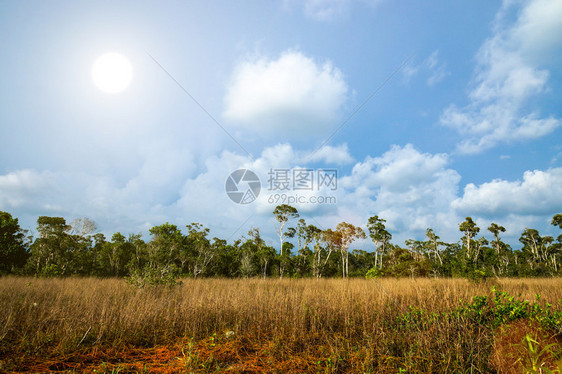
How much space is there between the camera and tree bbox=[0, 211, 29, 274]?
22.2 meters

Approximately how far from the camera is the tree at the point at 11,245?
22219mm

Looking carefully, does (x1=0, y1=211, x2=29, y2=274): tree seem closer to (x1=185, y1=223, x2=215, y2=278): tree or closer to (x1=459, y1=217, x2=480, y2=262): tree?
(x1=185, y1=223, x2=215, y2=278): tree

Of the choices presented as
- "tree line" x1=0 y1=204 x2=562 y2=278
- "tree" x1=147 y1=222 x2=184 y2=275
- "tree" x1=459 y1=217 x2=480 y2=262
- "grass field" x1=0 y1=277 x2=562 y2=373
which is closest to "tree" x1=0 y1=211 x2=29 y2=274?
"tree line" x1=0 y1=204 x2=562 y2=278

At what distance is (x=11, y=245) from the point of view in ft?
75.3

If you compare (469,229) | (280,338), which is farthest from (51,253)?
(469,229)

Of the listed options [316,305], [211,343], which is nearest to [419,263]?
[316,305]

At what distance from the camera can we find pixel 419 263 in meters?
18.5

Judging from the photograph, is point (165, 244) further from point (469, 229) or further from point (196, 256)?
point (469, 229)

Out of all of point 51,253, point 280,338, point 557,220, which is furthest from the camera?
point 557,220

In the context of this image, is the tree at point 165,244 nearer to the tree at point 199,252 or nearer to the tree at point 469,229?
the tree at point 199,252

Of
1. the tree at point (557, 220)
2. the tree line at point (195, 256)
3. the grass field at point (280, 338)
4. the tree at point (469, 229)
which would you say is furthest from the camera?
the tree at point (469, 229)

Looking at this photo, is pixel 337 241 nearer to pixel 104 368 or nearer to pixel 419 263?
pixel 419 263

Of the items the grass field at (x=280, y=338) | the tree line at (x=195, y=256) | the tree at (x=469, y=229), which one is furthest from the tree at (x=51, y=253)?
the tree at (x=469, y=229)

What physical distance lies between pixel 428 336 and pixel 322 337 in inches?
64.0
